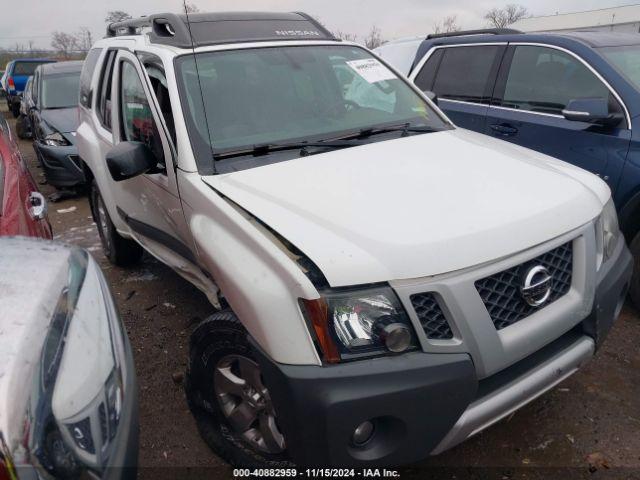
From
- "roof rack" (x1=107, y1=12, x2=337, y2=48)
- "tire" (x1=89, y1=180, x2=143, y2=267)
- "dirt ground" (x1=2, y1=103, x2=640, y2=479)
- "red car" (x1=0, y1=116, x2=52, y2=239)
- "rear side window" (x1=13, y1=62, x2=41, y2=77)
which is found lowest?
"dirt ground" (x1=2, y1=103, x2=640, y2=479)

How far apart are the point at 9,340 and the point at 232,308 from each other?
0.87 meters

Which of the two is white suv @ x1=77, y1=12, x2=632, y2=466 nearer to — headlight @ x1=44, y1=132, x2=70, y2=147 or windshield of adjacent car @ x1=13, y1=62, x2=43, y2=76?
headlight @ x1=44, y1=132, x2=70, y2=147

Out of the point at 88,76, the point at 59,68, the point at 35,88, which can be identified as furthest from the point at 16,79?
the point at 88,76

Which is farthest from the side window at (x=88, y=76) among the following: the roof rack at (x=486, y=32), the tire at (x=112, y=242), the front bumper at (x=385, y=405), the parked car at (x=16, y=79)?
the parked car at (x=16, y=79)

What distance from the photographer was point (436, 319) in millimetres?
1733

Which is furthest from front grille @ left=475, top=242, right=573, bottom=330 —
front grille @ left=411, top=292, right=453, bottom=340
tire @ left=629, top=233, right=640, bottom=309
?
tire @ left=629, top=233, right=640, bottom=309

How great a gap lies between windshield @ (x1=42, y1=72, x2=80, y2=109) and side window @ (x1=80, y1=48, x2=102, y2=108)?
13.3 ft

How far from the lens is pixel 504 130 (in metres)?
4.15

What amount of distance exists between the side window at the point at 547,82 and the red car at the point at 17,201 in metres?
3.52

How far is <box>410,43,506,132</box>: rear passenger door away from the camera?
440 centimetres

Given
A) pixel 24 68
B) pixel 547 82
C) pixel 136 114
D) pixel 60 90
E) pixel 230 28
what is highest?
pixel 230 28

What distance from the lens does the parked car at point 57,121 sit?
689 centimetres

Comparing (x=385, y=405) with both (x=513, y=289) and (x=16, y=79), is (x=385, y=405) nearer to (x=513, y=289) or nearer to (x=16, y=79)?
(x=513, y=289)

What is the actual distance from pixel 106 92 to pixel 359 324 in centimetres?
317
